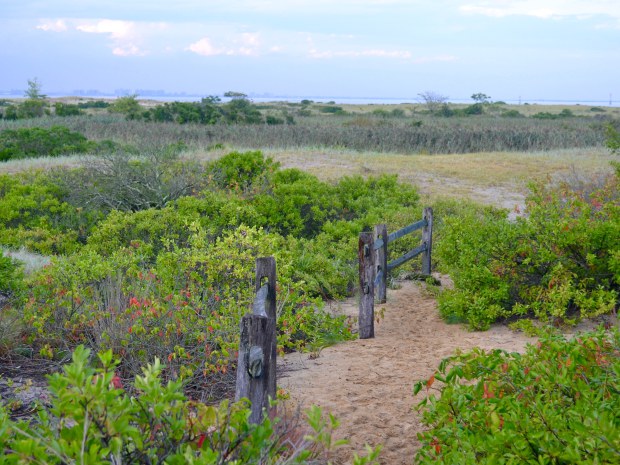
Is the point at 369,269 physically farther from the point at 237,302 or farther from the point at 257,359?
the point at 257,359

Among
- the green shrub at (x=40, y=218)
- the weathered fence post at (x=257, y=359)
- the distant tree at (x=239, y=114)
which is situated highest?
the distant tree at (x=239, y=114)

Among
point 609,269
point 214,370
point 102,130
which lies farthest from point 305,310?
point 102,130

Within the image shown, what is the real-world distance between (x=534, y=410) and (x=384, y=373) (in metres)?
2.97

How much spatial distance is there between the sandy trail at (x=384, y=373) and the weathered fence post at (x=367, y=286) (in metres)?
0.17

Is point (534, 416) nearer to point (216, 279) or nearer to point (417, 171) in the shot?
point (216, 279)

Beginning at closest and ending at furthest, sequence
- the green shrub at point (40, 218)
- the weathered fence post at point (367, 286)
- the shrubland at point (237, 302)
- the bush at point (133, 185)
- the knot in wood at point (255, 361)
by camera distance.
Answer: the shrubland at point (237, 302) < the knot in wood at point (255, 361) < the weathered fence post at point (367, 286) < the green shrub at point (40, 218) < the bush at point (133, 185)

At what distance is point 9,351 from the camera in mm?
5770

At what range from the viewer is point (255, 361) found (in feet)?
12.8

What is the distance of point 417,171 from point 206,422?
56.0 ft

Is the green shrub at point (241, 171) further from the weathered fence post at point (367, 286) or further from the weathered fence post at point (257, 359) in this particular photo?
the weathered fence post at point (257, 359)

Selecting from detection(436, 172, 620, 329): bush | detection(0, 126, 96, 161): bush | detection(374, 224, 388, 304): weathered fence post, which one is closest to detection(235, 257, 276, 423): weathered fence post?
detection(436, 172, 620, 329): bush

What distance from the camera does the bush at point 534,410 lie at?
8.64 ft

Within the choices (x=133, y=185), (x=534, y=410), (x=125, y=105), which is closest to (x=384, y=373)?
(x=534, y=410)

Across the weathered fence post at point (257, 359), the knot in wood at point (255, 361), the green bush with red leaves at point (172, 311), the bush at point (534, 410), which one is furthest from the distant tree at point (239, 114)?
the bush at point (534, 410)
